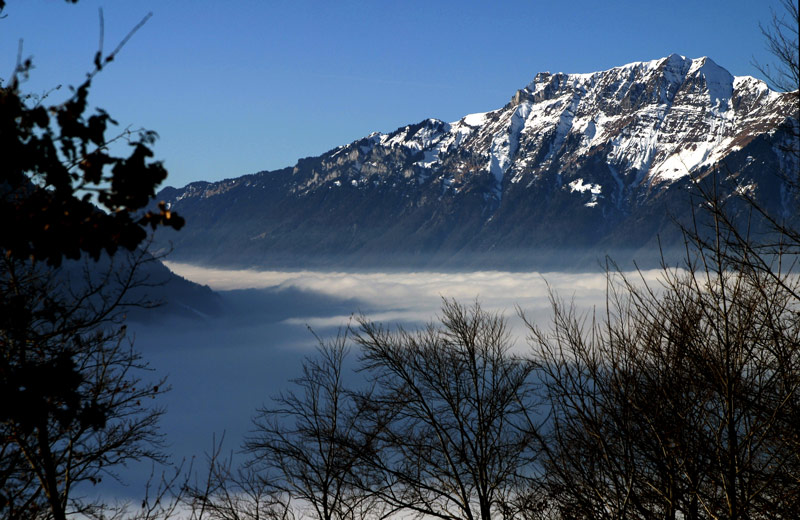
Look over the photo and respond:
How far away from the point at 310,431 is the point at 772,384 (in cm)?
1086

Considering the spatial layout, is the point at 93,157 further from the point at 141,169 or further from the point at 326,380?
the point at 326,380

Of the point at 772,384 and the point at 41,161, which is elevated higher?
the point at 41,161

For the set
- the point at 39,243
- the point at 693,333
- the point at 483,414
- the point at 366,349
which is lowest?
the point at 483,414

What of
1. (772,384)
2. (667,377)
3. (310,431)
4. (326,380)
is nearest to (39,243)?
(667,377)

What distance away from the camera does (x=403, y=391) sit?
57.3 ft

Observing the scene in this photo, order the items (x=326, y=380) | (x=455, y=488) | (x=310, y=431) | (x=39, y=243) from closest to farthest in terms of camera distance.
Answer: (x=39, y=243) → (x=455, y=488) → (x=310, y=431) → (x=326, y=380)

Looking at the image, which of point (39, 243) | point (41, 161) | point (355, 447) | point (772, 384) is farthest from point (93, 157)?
point (355, 447)

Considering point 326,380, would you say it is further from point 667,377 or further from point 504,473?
point 667,377

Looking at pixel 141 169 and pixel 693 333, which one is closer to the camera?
pixel 141 169

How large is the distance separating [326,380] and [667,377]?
43.3 feet

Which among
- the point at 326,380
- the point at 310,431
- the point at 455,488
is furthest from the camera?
the point at 326,380

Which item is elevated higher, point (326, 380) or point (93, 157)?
point (93, 157)

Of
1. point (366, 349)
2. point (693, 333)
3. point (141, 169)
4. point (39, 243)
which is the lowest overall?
point (366, 349)

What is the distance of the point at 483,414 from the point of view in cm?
1734
